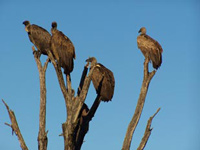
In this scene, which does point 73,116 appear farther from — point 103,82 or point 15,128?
point 103,82

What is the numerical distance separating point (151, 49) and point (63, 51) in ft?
9.03

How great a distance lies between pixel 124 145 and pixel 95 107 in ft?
4.84

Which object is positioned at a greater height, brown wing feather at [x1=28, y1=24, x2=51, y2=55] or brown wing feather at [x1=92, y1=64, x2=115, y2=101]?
brown wing feather at [x1=28, y1=24, x2=51, y2=55]

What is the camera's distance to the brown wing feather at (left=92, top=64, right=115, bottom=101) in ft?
36.4

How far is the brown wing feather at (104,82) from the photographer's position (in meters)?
11.1

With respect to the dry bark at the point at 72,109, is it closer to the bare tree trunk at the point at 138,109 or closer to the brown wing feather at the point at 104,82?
the bare tree trunk at the point at 138,109

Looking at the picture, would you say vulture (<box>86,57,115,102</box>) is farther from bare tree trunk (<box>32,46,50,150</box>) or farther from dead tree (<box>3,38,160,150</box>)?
bare tree trunk (<box>32,46,50,150</box>)

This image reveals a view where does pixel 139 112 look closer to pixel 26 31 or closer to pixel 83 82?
pixel 83 82

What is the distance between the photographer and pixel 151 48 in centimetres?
1166

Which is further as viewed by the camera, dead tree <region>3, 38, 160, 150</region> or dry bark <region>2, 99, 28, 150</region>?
dry bark <region>2, 99, 28, 150</region>

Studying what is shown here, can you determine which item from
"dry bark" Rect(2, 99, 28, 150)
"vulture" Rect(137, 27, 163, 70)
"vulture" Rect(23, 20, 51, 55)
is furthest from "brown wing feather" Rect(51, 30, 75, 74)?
"vulture" Rect(137, 27, 163, 70)

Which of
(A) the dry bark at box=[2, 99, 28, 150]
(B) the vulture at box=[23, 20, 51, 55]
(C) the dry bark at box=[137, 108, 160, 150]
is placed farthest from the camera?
(B) the vulture at box=[23, 20, 51, 55]

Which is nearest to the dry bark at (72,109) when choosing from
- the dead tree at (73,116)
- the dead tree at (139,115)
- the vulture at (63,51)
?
the dead tree at (73,116)

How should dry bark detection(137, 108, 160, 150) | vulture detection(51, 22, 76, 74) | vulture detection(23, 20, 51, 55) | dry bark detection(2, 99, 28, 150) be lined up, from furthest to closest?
1. vulture detection(23, 20, 51, 55)
2. vulture detection(51, 22, 76, 74)
3. dry bark detection(2, 99, 28, 150)
4. dry bark detection(137, 108, 160, 150)
